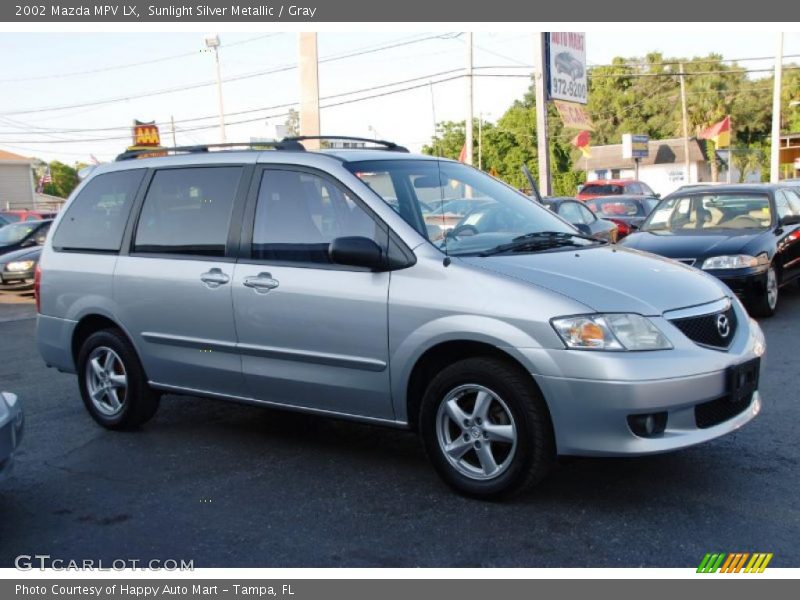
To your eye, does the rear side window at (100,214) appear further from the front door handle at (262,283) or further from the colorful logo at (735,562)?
the colorful logo at (735,562)

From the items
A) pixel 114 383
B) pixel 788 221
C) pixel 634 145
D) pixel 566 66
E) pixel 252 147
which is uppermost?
pixel 566 66

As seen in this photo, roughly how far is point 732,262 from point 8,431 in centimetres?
780

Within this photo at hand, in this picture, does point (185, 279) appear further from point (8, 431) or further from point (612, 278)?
point (612, 278)

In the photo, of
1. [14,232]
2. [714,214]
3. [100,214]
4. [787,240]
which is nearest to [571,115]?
[714,214]

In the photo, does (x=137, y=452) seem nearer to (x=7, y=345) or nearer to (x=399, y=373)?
(x=399, y=373)

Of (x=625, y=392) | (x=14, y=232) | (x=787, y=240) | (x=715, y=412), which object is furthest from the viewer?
(x=14, y=232)

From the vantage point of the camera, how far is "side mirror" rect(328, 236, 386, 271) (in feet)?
14.8

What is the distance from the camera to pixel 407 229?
462 cm

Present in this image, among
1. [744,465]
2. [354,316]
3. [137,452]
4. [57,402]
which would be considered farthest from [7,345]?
[744,465]

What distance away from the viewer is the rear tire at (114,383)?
5.86m

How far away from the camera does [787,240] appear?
10375mm

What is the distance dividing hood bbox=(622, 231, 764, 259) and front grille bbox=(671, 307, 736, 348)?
5287 mm

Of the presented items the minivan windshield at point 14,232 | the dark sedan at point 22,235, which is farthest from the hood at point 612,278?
the minivan windshield at point 14,232

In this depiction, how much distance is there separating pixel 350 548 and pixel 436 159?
106 inches
